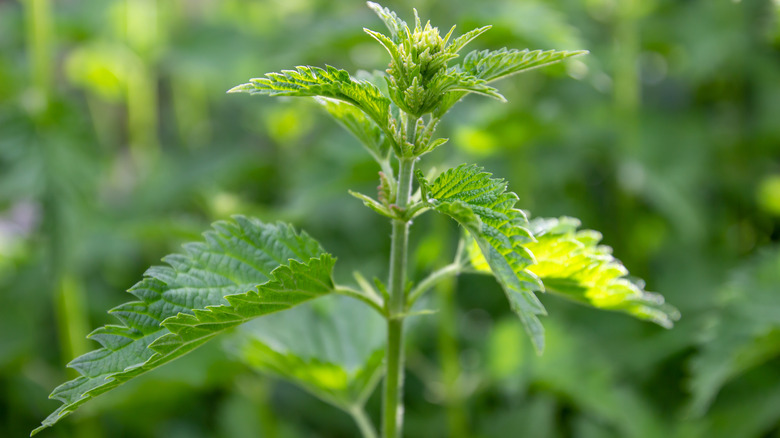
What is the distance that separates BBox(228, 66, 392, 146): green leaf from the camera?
2.27ft

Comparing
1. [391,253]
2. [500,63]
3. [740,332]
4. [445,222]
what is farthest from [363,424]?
[445,222]

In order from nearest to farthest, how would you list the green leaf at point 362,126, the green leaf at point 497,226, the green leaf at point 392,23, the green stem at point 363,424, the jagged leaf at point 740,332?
the green leaf at point 497,226 → the green leaf at point 392,23 → the green leaf at point 362,126 → the green stem at point 363,424 → the jagged leaf at point 740,332

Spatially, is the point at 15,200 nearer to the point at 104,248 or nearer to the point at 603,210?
the point at 104,248

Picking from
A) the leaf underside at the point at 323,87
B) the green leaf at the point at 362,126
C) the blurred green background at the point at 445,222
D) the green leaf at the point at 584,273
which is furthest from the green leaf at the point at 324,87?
the blurred green background at the point at 445,222

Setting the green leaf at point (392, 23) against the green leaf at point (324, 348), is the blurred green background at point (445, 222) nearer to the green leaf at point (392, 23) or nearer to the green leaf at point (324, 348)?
the green leaf at point (324, 348)

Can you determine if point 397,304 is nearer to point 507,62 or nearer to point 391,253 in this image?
point 391,253

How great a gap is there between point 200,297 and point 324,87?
10.6 inches

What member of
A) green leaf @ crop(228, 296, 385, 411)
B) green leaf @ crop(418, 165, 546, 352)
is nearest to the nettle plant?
green leaf @ crop(418, 165, 546, 352)

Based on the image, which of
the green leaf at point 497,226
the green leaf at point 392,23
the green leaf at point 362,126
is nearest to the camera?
the green leaf at point 497,226

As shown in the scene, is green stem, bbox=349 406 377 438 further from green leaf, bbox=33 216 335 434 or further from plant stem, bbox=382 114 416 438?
green leaf, bbox=33 216 335 434

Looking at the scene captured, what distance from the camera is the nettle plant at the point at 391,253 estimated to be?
0.68m

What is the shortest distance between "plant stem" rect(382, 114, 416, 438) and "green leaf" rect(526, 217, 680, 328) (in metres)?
0.15

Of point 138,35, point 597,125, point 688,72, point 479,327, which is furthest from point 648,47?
point 138,35

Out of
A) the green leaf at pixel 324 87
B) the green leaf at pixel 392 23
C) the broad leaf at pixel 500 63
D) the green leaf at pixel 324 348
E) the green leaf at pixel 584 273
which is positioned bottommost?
the green leaf at pixel 324 348
